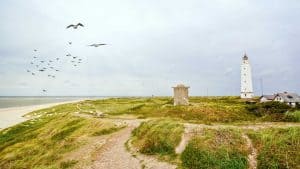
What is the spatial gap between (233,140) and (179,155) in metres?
3.74

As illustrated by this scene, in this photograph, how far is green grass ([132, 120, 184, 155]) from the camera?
81.0 feet

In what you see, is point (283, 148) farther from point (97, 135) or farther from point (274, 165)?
point (97, 135)

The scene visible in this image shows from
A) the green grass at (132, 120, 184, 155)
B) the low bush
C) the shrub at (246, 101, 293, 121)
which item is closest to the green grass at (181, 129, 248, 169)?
the green grass at (132, 120, 184, 155)

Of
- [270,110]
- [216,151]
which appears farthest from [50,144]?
[270,110]

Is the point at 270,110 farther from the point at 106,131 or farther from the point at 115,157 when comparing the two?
the point at 115,157

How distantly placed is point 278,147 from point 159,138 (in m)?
8.84

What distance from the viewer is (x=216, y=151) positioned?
21.5 metres

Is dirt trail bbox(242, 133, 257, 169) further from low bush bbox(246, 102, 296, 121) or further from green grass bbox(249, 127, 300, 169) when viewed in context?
low bush bbox(246, 102, 296, 121)

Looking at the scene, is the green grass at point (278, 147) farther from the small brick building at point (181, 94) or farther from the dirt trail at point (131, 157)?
the small brick building at point (181, 94)

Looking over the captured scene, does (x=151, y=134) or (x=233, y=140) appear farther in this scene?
(x=151, y=134)

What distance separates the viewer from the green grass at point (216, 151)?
20.5m

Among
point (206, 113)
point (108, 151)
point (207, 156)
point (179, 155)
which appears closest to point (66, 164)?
point (108, 151)

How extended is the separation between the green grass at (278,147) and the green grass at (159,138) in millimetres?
5536

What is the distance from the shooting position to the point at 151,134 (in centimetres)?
2791
